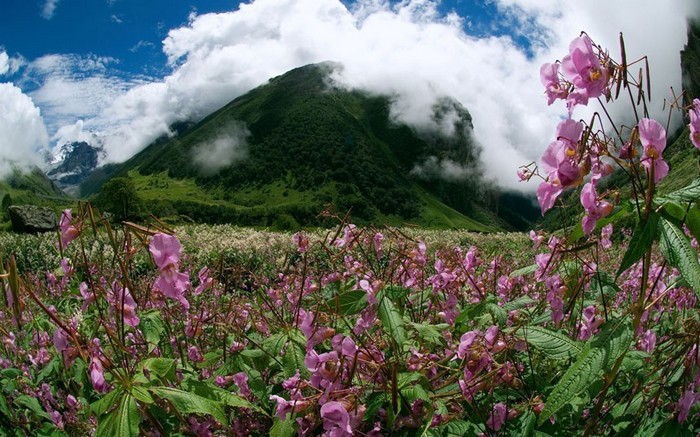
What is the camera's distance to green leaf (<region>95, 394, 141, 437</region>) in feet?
5.10

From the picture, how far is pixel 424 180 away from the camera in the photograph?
199m

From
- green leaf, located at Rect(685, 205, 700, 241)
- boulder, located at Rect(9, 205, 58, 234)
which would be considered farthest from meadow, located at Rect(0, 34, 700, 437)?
boulder, located at Rect(9, 205, 58, 234)

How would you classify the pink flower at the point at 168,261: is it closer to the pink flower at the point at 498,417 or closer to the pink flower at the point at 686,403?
the pink flower at the point at 498,417

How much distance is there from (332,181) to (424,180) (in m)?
55.6

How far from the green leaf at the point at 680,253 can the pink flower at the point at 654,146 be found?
176mm

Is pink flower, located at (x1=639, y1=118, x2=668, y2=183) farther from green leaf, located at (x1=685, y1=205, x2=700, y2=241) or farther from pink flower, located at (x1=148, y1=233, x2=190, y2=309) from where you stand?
pink flower, located at (x1=148, y1=233, x2=190, y2=309)

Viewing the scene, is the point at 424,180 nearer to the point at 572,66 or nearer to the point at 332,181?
the point at 332,181

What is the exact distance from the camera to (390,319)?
2.08 metres

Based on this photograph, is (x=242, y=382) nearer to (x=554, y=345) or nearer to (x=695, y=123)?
(x=554, y=345)

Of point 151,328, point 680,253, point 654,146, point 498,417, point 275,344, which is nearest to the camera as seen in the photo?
point 680,253

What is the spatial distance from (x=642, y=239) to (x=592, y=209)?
19 centimetres

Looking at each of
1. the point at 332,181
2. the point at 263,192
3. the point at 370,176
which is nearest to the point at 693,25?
the point at 370,176

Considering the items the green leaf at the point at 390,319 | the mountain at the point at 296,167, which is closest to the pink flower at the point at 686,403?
the green leaf at the point at 390,319

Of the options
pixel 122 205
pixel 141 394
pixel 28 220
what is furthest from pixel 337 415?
pixel 28 220
